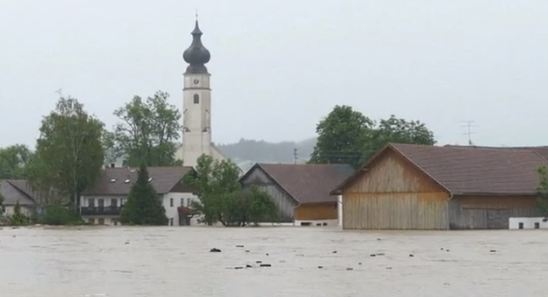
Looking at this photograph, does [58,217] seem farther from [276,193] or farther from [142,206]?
[276,193]

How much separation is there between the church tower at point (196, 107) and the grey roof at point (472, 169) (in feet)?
196

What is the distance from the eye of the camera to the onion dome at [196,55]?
12100cm

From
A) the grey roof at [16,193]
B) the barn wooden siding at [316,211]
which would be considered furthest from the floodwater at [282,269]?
the grey roof at [16,193]

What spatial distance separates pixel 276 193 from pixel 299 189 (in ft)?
5.43

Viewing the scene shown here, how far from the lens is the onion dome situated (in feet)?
397

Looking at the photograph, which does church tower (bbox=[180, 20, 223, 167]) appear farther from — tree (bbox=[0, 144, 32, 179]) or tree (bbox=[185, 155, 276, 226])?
tree (bbox=[185, 155, 276, 226])

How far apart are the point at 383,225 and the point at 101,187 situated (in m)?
38.7

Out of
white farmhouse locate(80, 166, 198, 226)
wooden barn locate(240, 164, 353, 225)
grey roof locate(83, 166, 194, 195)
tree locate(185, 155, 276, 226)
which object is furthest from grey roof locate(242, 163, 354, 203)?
grey roof locate(83, 166, 194, 195)

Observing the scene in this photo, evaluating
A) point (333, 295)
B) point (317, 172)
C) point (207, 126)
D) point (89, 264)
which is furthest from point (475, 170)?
point (207, 126)

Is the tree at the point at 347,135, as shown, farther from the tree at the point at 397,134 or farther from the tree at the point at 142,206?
the tree at the point at 142,206

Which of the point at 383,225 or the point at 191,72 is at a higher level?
the point at 191,72

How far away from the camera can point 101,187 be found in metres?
93.3

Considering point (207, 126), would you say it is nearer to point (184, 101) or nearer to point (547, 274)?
point (184, 101)

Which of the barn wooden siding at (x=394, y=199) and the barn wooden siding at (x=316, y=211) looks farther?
the barn wooden siding at (x=316, y=211)
